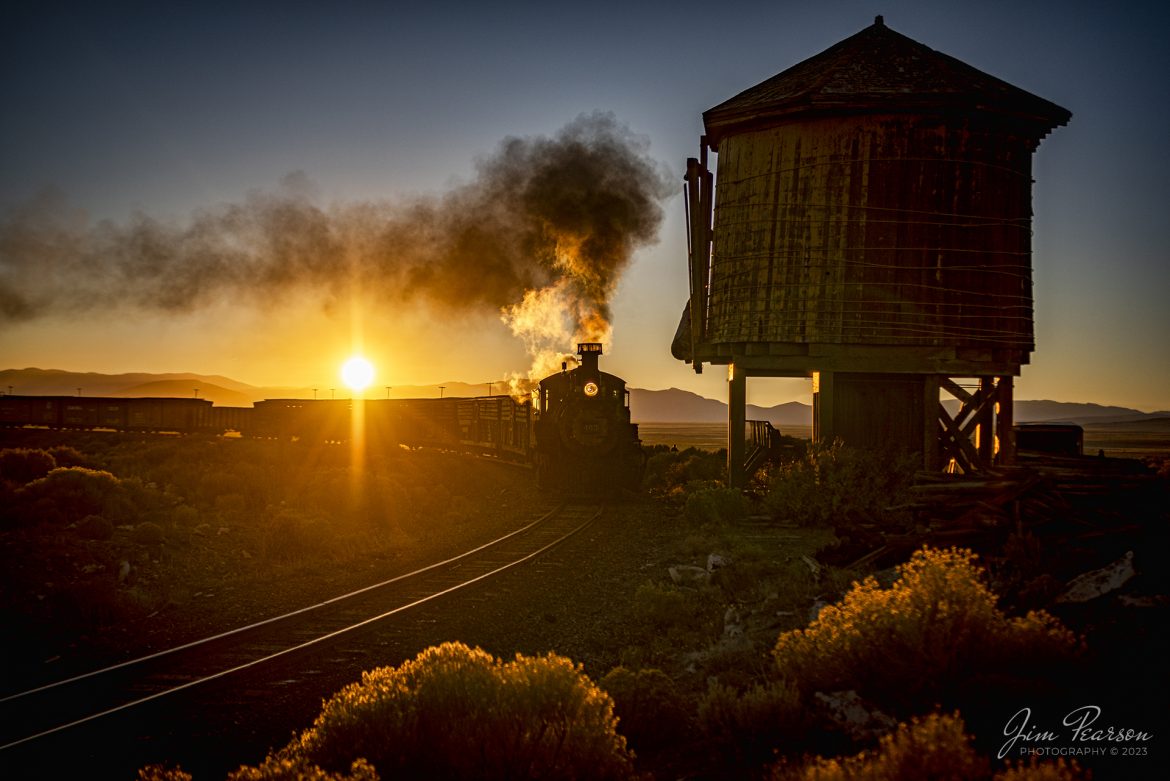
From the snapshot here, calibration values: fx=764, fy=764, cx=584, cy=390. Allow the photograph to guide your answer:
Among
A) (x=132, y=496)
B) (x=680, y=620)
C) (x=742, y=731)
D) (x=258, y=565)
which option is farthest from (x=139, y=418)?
(x=742, y=731)

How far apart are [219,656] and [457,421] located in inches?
1196

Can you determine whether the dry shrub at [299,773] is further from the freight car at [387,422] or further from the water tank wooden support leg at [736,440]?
the freight car at [387,422]

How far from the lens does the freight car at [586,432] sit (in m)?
24.3

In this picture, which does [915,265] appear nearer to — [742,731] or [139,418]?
[742,731]

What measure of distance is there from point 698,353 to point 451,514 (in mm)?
8620

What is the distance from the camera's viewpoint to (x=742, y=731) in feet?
19.6

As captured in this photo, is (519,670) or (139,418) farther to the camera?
(139,418)

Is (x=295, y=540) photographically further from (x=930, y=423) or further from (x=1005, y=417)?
(x=1005, y=417)

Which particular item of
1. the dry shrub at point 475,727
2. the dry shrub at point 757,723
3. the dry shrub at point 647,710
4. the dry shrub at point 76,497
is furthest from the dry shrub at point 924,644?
the dry shrub at point 76,497

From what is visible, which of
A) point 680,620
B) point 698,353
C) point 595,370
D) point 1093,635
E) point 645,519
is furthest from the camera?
point 595,370

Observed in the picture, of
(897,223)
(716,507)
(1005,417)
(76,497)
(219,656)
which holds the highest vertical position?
(897,223)
